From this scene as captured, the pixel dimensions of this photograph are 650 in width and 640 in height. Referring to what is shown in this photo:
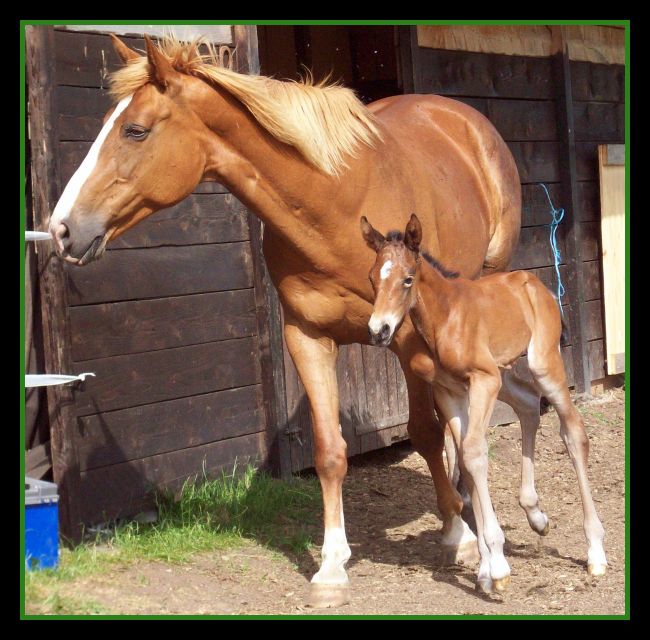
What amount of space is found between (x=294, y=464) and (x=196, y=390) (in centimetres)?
101

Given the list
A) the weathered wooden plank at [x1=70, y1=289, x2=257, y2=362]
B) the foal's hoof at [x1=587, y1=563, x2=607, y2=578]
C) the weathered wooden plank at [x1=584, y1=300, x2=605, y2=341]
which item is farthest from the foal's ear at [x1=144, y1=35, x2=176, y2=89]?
the weathered wooden plank at [x1=584, y1=300, x2=605, y2=341]

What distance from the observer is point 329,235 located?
15.3 feet

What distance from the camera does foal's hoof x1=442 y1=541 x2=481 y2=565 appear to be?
206 inches

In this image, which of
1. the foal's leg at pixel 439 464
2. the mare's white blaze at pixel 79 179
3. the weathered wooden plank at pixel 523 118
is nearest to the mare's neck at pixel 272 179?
the mare's white blaze at pixel 79 179

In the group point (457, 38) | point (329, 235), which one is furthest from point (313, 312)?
point (457, 38)

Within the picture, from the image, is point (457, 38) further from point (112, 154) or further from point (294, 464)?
point (112, 154)

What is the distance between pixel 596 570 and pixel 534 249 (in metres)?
4.45

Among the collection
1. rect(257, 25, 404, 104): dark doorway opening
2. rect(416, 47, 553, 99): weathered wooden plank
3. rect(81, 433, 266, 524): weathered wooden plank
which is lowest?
rect(81, 433, 266, 524): weathered wooden plank

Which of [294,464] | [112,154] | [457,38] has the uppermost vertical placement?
[457,38]

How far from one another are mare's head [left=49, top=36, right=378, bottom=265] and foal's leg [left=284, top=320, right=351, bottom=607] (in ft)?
2.70

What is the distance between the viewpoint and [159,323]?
591 centimetres

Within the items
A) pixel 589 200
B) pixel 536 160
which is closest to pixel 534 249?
pixel 536 160

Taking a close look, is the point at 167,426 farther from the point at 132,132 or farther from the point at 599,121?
the point at 599,121

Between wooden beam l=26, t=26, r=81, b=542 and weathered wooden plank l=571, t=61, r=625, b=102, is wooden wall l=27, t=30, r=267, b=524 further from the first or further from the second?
weathered wooden plank l=571, t=61, r=625, b=102
